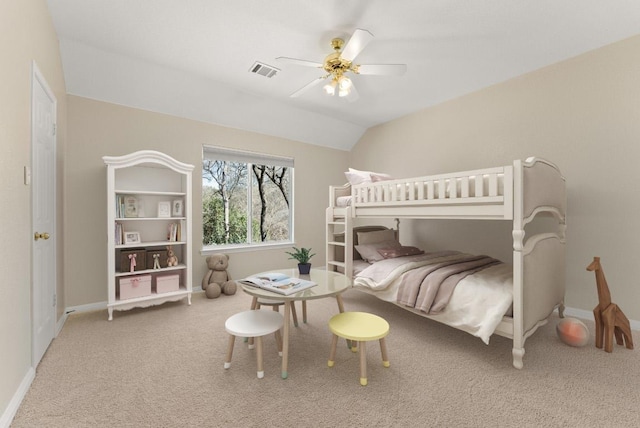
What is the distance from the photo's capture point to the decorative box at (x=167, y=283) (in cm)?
306

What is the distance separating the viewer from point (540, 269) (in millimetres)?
2139

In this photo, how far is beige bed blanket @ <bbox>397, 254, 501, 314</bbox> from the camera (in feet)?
7.38

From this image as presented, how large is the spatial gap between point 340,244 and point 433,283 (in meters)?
1.30

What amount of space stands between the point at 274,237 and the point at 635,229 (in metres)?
4.31

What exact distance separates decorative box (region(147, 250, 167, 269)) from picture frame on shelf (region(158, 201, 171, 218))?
426mm

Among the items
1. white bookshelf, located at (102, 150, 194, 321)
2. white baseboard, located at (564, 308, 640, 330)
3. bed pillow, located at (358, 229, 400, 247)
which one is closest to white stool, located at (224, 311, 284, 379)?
white bookshelf, located at (102, 150, 194, 321)

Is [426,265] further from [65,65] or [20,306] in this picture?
[65,65]

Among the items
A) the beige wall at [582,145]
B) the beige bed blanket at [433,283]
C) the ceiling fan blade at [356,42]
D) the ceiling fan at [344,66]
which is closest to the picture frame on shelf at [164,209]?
the ceiling fan at [344,66]

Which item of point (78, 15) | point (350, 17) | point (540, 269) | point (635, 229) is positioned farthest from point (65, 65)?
point (635, 229)

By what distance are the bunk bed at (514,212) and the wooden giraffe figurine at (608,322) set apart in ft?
0.91

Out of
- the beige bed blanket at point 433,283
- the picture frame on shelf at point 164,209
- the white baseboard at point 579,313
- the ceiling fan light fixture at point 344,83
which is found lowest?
the white baseboard at point 579,313

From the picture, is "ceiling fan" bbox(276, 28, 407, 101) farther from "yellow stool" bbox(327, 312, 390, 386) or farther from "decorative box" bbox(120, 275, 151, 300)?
"decorative box" bbox(120, 275, 151, 300)

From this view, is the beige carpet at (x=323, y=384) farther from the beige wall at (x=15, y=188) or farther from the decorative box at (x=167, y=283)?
the decorative box at (x=167, y=283)

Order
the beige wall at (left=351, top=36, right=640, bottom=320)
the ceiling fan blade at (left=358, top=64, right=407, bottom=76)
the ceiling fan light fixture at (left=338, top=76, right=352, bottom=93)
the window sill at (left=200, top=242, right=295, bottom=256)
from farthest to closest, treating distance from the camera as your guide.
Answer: the window sill at (left=200, top=242, right=295, bottom=256)
the beige wall at (left=351, top=36, right=640, bottom=320)
the ceiling fan light fixture at (left=338, top=76, right=352, bottom=93)
the ceiling fan blade at (left=358, top=64, right=407, bottom=76)
